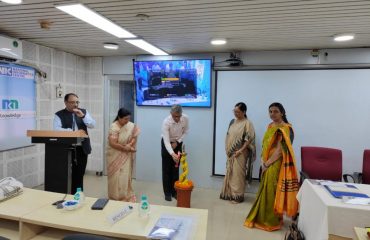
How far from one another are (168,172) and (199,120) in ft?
3.36

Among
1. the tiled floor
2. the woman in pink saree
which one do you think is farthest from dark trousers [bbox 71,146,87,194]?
the tiled floor

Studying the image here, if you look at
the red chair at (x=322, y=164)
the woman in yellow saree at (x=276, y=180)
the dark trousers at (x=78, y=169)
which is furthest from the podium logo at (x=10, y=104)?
the red chair at (x=322, y=164)

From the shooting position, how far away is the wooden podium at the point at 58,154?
249 cm

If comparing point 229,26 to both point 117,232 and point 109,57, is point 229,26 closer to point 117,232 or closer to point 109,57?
point 117,232

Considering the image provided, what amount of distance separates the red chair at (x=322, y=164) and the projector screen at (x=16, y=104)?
3.80m

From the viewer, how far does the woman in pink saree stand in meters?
3.54

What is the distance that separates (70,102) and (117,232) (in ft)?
7.02

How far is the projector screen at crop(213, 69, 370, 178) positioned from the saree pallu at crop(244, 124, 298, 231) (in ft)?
3.51

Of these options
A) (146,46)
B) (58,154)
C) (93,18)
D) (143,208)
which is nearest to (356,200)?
(143,208)

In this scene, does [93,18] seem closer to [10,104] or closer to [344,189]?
[10,104]

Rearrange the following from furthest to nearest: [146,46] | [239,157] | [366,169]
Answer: [146,46], [239,157], [366,169]

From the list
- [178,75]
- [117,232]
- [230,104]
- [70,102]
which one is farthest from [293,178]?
[70,102]

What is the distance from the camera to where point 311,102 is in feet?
13.0

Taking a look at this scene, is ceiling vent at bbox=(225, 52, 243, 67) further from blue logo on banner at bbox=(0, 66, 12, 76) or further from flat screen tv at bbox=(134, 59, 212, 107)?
blue logo on banner at bbox=(0, 66, 12, 76)
